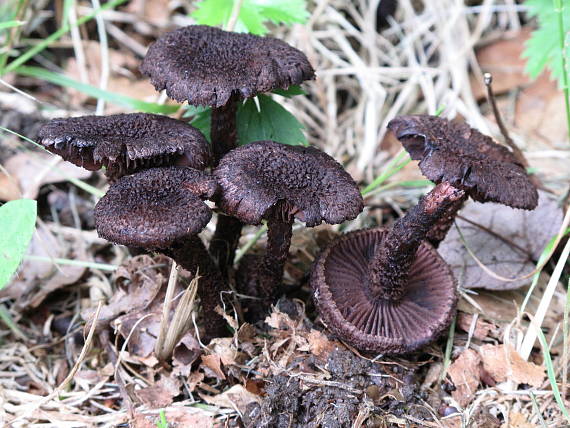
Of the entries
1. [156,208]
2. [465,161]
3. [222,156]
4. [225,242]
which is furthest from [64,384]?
[465,161]

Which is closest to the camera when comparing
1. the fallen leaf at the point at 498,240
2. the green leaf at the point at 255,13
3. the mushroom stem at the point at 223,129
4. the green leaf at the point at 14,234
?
the green leaf at the point at 14,234

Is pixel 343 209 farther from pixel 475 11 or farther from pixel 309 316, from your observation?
pixel 475 11

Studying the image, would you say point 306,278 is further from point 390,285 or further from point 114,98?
point 114,98

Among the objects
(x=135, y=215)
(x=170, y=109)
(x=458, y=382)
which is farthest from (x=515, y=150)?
(x=135, y=215)

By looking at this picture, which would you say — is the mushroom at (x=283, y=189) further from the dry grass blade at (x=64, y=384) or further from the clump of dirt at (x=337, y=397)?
the dry grass blade at (x=64, y=384)

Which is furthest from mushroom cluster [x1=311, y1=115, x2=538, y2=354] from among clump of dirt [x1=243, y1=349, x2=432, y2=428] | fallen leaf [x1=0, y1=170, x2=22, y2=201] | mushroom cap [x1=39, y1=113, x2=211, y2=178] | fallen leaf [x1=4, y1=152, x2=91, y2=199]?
fallen leaf [x1=0, y1=170, x2=22, y2=201]

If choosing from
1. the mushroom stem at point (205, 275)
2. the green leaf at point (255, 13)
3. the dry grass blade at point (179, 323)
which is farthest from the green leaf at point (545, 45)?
the dry grass blade at point (179, 323)
